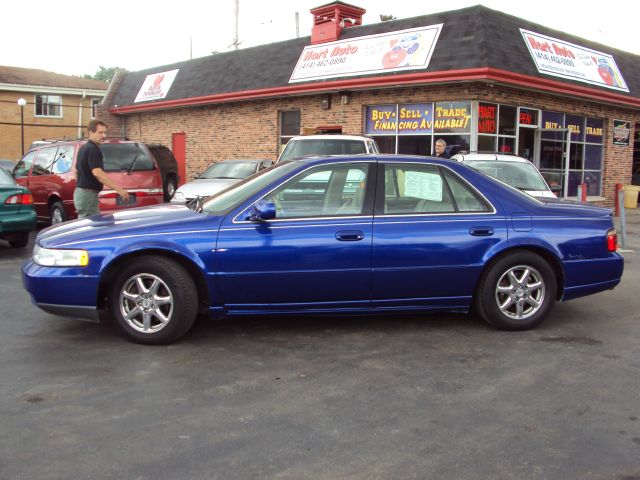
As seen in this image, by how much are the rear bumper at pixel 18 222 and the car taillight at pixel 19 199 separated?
0.15 meters

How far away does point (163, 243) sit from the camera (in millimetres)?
4793

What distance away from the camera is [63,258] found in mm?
4816

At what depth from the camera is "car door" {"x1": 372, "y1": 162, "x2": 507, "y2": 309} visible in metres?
5.05

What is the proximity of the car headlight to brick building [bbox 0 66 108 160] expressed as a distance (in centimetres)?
3025

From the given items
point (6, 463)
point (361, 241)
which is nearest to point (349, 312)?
point (361, 241)

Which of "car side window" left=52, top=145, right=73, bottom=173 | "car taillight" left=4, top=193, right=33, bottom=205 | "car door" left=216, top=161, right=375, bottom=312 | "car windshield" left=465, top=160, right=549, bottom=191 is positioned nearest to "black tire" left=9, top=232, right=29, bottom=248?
"car taillight" left=4, top=193, right=33, bottom=205

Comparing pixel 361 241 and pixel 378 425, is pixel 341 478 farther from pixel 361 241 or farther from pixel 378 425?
pixel 361 241

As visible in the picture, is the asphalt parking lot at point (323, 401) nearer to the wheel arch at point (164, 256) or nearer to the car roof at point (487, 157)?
the wheel arch at point (164, 256)

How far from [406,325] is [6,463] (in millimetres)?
3429

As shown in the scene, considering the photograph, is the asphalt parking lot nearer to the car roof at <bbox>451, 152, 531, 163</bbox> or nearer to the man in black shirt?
the man in black shirt

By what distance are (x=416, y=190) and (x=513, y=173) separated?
17.2 ft

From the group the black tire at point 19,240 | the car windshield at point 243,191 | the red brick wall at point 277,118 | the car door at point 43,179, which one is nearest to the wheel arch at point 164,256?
the car windshield at point 243,191

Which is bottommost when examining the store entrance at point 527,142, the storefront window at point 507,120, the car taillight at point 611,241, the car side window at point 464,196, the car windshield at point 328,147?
the car taillight at point 611,241

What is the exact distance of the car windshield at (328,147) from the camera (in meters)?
10.8
